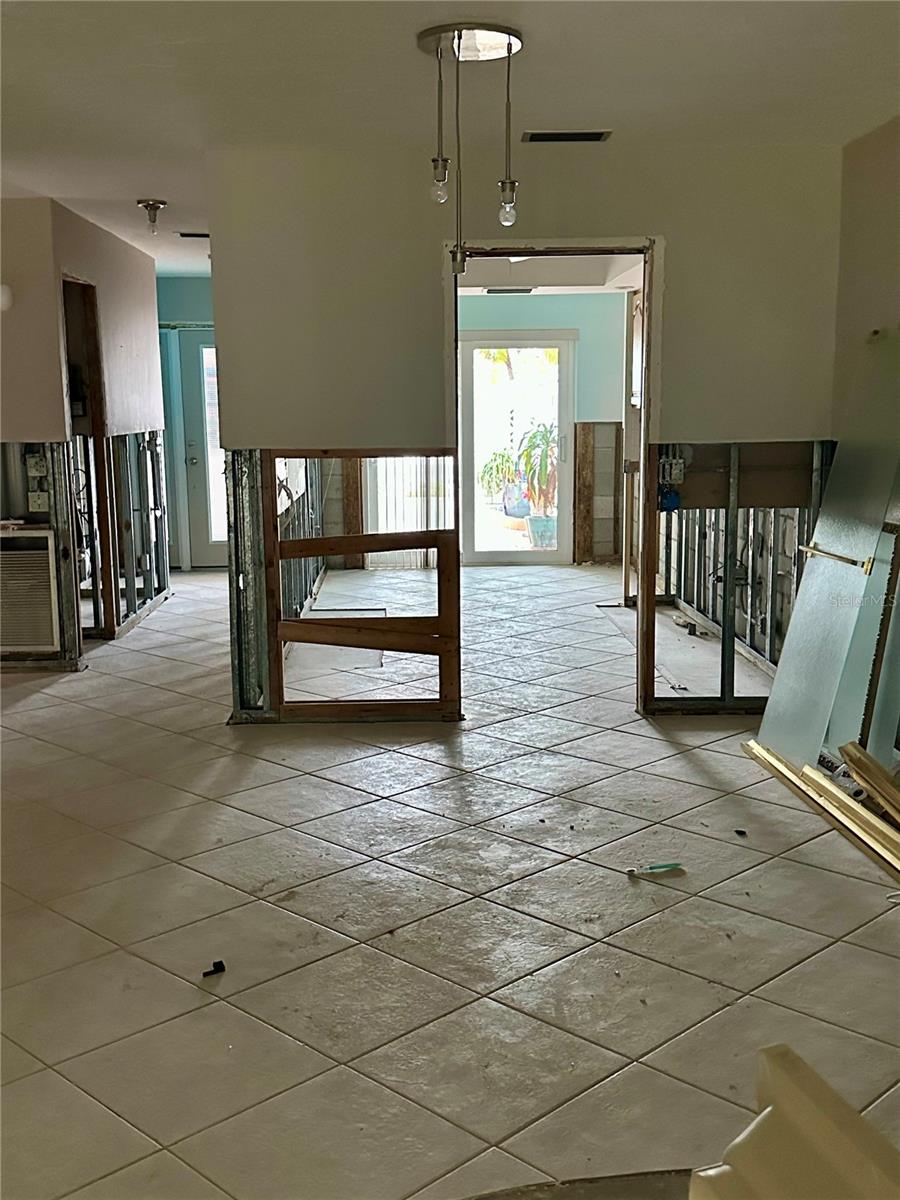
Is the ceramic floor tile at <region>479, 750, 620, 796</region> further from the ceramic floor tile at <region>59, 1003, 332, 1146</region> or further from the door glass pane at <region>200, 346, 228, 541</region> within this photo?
the door glass pane at <region>200, 346, 228, 541</region>

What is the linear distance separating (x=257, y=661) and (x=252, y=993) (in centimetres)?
265

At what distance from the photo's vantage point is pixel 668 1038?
2740 millimetres

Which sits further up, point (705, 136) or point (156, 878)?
point (705, 136)

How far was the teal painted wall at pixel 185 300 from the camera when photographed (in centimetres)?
1008

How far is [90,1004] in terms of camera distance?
294cm

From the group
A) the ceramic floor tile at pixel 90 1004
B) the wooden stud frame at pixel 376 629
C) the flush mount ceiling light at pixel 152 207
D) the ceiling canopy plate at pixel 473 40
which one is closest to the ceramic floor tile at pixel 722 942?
the ceramic floor tile at pixel 90 1004

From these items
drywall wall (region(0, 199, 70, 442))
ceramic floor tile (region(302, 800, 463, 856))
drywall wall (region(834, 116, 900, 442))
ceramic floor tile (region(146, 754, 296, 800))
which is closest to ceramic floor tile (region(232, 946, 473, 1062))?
ceramic floor tile (region(302, 800, 463, 856))

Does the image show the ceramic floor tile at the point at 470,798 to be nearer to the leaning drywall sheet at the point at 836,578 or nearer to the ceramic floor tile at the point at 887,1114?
the leaning drywall sheet at the point at 836,578

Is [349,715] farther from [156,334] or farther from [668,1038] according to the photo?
[156,334]

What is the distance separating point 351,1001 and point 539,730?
252cm

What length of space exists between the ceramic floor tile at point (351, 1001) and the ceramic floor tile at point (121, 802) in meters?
1.45

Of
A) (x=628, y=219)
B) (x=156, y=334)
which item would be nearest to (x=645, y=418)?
(x=628, y=219)

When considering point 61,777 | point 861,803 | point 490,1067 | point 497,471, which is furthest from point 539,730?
point 497,471

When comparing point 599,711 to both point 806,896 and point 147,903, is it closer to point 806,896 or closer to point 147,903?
point 806,896
